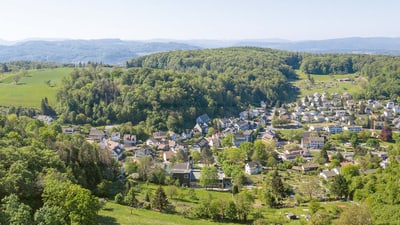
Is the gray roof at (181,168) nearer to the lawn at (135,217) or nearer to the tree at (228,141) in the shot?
the lawn at (135,217)

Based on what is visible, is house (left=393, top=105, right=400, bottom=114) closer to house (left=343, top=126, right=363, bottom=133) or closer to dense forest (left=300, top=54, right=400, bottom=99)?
dense forest (left=300, top=54, right=400, bottom=99)

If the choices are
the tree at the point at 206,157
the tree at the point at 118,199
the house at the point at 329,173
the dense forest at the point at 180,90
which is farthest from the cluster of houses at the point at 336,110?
the tree at the point at 118,199

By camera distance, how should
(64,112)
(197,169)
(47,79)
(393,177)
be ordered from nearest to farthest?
1. (393,177)
2. (197,169)
3. (64,112)
4. (47,79)

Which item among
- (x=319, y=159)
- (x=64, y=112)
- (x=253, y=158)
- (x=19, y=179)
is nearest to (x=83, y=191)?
(x=19, y=179)

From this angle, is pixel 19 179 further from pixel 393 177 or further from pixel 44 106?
pixel 44 106

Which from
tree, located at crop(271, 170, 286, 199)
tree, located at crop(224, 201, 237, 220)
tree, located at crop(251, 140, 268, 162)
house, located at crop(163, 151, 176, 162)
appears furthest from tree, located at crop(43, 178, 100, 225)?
tree, located at crop(251, 140, 268, 162)

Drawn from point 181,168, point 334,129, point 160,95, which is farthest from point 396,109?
point 181,168

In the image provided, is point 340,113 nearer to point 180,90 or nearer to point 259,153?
point 180,90
